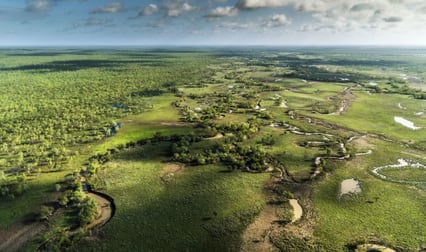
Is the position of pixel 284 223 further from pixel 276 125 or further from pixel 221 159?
pixel 276 125

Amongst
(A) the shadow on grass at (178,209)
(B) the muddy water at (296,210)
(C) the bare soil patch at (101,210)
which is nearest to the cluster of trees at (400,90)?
(B) the muddy water at (296,210)

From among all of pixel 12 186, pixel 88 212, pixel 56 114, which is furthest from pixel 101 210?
pixel 56 114

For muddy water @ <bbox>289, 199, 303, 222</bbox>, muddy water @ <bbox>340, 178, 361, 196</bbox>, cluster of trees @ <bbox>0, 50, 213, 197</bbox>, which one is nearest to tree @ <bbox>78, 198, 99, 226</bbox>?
cluster of trees @ <bbox>0, 50, 213, 197</bbox>

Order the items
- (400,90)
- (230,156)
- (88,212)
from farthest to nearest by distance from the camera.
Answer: (400,90) < (230,156) < (88,212)

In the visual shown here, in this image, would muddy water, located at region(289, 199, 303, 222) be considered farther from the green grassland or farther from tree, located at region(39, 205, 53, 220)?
tree, located at region(39, 205, 53, 220)

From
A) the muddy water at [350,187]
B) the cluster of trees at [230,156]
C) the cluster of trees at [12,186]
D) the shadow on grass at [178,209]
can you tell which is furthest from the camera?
the cluster of trees at [230,156]

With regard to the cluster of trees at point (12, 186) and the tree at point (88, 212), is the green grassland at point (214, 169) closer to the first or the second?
the cluster of trees at point (12, 186)

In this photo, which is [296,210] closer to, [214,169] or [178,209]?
[178,209]

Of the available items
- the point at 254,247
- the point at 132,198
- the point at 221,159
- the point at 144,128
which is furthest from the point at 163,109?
the point at 254,247
